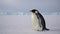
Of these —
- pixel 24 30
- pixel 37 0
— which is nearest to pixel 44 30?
pixel 24 30

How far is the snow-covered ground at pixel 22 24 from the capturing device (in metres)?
1.87

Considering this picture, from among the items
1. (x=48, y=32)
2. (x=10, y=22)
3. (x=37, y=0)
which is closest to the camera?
(x=48, y=32)

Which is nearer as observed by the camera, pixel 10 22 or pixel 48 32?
pixel 48 32

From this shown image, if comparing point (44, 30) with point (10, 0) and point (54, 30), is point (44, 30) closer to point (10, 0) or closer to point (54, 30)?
point (54, 30)

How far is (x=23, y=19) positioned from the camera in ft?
7.54

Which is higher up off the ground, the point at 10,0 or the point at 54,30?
the point at 10,0

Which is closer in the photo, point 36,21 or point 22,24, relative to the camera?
point 36,21

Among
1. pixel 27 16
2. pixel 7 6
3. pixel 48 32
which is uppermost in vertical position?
pixel 7 6

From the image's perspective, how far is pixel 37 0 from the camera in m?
2.35

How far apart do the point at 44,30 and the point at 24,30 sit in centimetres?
22

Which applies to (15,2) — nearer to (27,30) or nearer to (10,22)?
(10,22)

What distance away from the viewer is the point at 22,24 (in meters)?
2.14

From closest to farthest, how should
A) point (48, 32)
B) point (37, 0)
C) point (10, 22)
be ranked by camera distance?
1. point (48, 32)
2. point (10, 22)
3. point (37, 0)

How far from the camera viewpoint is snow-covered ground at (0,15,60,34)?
6.15 feet
